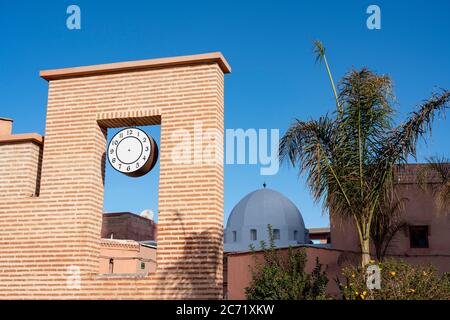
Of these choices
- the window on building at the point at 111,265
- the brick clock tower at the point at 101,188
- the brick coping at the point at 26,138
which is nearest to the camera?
the brick clock tower at the point at 101,188

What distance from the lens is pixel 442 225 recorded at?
2184cm

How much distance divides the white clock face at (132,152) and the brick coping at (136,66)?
3.65 ft

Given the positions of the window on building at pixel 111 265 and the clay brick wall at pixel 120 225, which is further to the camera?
the clay brick wall at pixel 120 225

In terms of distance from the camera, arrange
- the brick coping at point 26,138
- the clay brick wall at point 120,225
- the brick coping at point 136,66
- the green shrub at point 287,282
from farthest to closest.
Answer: the clay brick wall at point 120,225, the green shrub at point 287,282, the brick coping at point 26,138, the brick coping at point 136,66

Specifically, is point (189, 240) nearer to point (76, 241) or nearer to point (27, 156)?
point (76, 241)

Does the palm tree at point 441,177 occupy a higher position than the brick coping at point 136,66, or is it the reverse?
the brick coping at point 136,66

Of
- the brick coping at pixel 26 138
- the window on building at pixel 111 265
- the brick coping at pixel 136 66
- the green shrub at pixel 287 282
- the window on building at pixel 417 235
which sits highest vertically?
the brick coping at pixel 136 66

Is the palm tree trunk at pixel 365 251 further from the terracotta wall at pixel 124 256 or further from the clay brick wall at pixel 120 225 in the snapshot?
the clay brick wall at pixel 120 225

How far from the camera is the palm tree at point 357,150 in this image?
937 centimetres

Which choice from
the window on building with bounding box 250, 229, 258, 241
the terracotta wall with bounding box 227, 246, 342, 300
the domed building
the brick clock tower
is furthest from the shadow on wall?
the window on building with bounding box 250, 229, 258, 241

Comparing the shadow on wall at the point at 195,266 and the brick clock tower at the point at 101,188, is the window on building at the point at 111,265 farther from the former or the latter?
the shadow on wall at the point at 195,266

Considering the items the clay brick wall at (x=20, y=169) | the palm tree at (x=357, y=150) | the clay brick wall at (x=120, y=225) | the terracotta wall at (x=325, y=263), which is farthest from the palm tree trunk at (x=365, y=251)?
the clay brick wall at (x=120, y=225)
